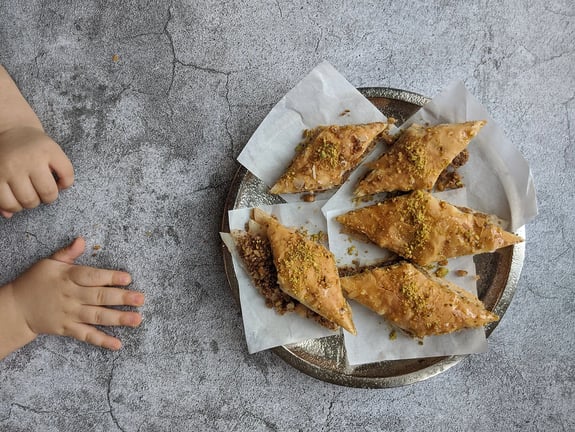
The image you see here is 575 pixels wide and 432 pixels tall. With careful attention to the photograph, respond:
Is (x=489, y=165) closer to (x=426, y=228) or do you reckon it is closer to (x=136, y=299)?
(x=426, y=228)

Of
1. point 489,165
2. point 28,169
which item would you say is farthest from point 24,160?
point 489,165

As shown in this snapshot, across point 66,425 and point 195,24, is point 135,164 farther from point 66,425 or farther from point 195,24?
point 66,425

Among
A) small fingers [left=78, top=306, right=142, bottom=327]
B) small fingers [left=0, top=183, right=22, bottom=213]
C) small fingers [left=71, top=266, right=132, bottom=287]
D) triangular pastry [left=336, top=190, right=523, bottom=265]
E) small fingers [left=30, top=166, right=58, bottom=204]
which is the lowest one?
small fingers [left=78, top=306, right=142, bottom=327]

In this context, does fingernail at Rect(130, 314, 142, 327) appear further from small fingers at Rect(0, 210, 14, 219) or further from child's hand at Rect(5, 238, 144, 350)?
small fingers at Rect(0, 210, 14, 219)

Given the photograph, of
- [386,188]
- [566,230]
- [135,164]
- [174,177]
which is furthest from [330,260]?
[566,230]

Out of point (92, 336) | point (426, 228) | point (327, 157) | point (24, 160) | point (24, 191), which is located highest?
point (327, 157)

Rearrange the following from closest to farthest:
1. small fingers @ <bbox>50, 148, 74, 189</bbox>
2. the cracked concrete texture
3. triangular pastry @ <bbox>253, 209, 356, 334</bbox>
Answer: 1. triangular pastry @ <bbox>253, 209, 356, 334</bbox>
2. small fingers @ <bbox>50, 148, 74, 189</bbox>
3. the cracked concrete texture

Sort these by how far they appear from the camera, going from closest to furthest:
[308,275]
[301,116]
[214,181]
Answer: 1. [308,275]
2. [301,116]
3. [214,181]

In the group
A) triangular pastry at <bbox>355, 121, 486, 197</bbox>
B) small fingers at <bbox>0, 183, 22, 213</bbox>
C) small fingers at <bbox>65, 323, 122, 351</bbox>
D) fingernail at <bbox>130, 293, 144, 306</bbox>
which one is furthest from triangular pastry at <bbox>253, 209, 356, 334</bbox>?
small fingers at <bbox>0, 183, 22, 213</bbox>
